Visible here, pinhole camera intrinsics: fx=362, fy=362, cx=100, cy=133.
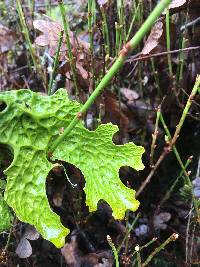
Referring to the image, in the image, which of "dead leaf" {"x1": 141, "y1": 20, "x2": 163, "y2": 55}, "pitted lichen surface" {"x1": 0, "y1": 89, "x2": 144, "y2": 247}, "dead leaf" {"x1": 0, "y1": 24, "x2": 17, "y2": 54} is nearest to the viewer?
"pitted lichen surface" {"x1": 0, "y1": 89, "x2": 144, "y2": 247}

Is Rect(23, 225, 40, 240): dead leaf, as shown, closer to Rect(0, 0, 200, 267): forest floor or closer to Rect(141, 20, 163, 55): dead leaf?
Rect(0, 0, 200, 267): forest floor

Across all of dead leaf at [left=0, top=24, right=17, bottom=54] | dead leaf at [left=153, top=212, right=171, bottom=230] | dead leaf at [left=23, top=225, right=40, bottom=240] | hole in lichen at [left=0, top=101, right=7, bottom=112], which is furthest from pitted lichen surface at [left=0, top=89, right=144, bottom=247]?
dead leaf at [left=0, top=24, right=17, bottom=54]

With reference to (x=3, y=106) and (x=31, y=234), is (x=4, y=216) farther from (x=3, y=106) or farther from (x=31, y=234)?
(x=3, y=106)

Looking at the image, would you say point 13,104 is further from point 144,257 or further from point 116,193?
point 144,257

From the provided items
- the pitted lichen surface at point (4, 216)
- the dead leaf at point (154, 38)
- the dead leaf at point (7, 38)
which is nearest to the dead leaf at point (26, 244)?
the pitted lichen surface at point (4, 216)

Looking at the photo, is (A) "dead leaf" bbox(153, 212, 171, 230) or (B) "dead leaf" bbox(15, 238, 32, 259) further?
(A) "dead leaf" bbox(153, 212, 171, 230)

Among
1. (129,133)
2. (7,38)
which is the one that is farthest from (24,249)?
(7,38)

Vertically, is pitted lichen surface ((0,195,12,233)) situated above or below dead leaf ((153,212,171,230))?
above

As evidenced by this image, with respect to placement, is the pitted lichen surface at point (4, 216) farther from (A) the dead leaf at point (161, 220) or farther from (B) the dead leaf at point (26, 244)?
(A) the dead leaf at point (161, 220)

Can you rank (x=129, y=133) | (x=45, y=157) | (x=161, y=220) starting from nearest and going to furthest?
(x=45, y=157)
(x=161, y=220)
(x=129, y=133)
